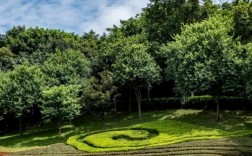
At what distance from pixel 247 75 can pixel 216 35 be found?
6.82 m

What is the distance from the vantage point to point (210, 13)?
238 feet

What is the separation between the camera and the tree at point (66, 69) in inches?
2813

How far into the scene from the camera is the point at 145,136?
153 feet

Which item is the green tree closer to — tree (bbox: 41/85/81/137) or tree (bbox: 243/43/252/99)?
tree (bbox: 41/85/81/137)

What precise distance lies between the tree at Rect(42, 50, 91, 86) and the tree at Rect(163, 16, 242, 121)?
2133 cm

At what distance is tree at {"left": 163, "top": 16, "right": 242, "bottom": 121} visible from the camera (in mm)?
53719

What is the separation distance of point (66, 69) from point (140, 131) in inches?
1053

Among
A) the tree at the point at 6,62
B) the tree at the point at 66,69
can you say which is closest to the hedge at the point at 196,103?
the tree at the point at 66,69

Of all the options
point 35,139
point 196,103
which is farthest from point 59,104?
point 196,103

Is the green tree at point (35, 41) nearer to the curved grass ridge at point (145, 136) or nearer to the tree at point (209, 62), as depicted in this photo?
the tree at point (209, 62)

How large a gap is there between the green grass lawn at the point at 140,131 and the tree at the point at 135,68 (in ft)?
19.3

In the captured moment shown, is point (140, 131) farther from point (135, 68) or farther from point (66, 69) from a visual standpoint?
point (66, 69)

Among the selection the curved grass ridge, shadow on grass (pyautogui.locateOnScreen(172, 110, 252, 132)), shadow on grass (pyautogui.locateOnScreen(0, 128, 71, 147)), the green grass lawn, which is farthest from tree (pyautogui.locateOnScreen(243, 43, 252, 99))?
shadow on grass (pyautogui.locateOnScreen(0, 128, 71, 147))

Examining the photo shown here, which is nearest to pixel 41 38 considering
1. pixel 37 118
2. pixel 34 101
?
pixel 37 118
